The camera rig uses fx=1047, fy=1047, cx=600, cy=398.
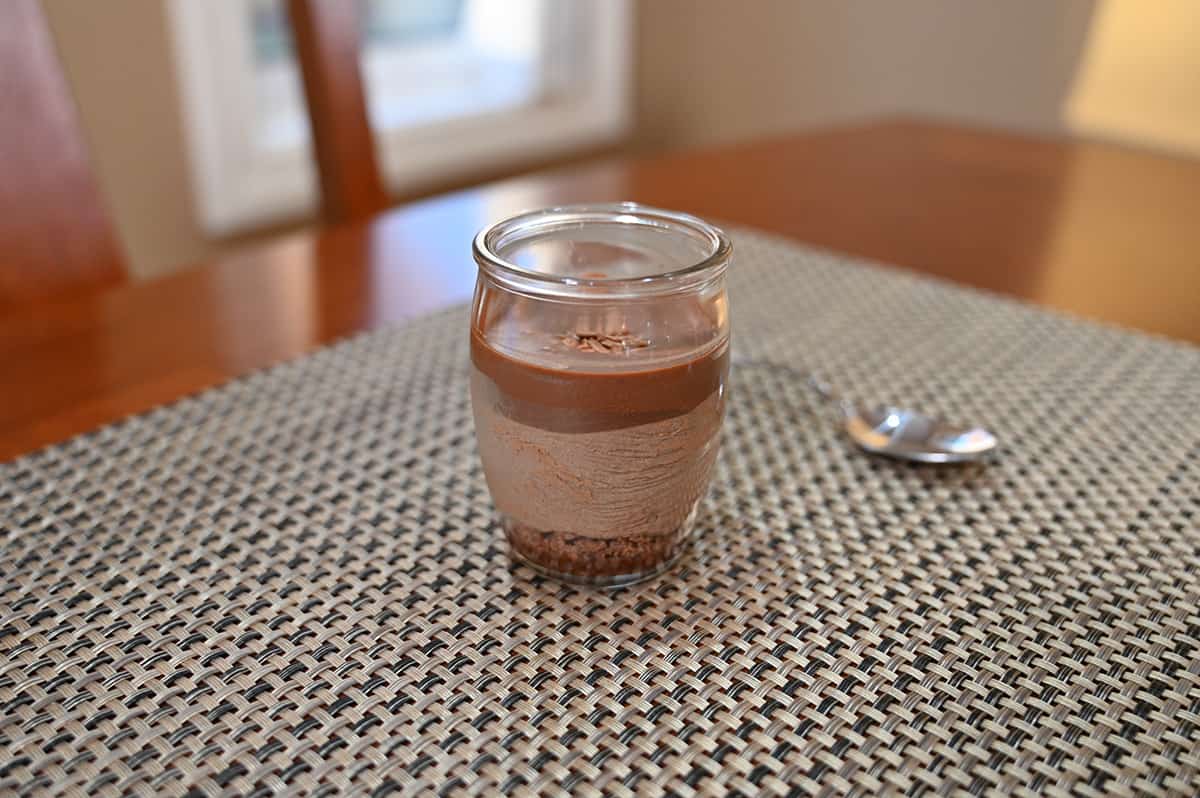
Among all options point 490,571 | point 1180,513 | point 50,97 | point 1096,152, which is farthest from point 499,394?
point 1096,152

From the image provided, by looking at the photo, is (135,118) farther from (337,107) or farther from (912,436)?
(912,436)

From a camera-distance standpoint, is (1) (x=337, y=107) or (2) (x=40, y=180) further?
(1) (x=337, y=107)

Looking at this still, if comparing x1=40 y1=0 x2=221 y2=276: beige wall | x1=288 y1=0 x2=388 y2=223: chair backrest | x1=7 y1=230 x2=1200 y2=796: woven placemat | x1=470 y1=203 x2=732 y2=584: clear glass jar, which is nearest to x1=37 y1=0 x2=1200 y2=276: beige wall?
x1=40 y1=0 x2=221 y2=276: beige wall

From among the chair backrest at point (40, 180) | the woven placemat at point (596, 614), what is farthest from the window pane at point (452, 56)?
the woven placemat at point (596, 614)

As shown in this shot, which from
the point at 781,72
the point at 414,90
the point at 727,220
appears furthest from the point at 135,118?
the point at 781,72

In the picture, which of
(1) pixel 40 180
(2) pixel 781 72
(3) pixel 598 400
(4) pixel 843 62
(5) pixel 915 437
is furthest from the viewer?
(2) pixel 781 72

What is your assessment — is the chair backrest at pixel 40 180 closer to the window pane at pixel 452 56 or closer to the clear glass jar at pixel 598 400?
the clear glass jar at pixel 598 400

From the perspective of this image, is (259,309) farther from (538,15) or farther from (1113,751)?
(538,15)
